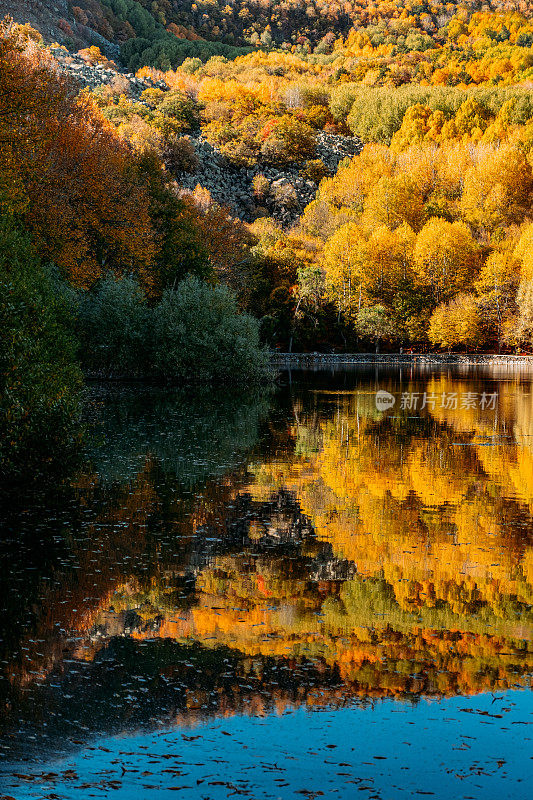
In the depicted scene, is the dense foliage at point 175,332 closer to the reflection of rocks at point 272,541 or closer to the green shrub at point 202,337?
the green shrub at point 202,337

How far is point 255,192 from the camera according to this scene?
11000cm

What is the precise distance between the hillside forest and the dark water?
377 cm

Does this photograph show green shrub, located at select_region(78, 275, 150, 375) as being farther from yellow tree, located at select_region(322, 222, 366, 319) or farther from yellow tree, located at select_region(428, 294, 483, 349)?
yellow tree, located at select_region(428, 294, 483, 349)

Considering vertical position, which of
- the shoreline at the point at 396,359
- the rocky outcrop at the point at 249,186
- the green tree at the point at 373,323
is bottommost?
the shoreline at the point at 396,359

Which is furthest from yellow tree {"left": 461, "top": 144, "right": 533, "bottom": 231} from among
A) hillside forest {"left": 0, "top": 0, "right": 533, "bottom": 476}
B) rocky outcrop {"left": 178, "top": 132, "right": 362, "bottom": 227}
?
rocky outcrop {"left": 178, "top": 132, "right": 362, "bottom": 227}

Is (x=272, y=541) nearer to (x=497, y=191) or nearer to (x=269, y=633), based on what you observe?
(x=269, y=633)

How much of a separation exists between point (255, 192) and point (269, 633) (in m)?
107

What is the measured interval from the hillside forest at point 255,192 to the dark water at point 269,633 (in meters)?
3.77

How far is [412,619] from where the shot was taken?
8.66 metres

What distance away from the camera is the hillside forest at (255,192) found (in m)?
30.4

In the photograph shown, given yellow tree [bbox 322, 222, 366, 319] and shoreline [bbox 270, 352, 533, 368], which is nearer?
shoreline [bbox 270, 352, 533, 368]

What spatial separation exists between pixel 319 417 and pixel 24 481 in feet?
49.8

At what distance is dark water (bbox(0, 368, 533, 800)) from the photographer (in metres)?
5.72

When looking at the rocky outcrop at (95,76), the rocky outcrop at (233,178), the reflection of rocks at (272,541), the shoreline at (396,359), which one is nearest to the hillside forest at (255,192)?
the rocky outcrop at (233,178)
